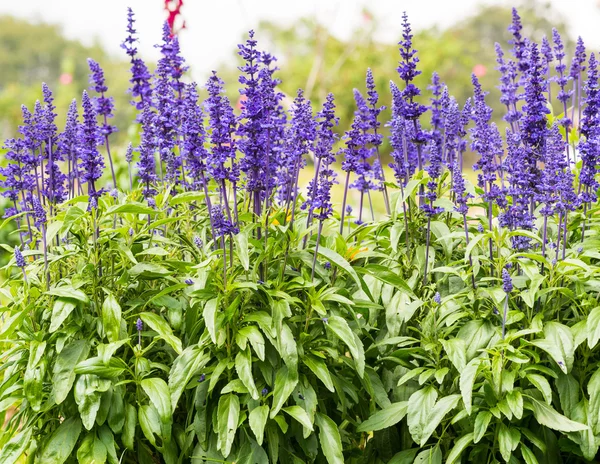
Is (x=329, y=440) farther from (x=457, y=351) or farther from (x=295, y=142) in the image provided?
(x=295, y=142)

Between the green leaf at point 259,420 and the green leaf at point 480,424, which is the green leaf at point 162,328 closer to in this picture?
the green leaf at point 259,420

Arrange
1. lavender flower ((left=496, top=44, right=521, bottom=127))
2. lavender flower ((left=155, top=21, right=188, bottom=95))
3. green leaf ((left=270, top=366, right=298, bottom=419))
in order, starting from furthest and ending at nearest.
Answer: lavender flower ((left=496, top=44, right=521, bottom=127))
lavender flower ((left=155, top=21, right=188, bottom=95))
green leaf ((left=270, top=366, right=298, bottom=419))

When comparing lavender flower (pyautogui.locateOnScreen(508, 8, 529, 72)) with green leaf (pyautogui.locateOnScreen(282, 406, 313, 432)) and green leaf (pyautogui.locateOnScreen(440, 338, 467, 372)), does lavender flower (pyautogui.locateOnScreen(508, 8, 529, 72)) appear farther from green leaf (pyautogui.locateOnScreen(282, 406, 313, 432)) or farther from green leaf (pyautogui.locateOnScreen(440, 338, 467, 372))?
green leaf (pyautogui.locateOnScreen(282, 406, 313, 432))

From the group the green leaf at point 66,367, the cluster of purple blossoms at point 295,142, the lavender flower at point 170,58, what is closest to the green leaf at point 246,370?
the cluster of purple blossoms at point 295,142

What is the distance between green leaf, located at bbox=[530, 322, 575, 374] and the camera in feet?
9.51

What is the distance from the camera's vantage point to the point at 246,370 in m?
2.96

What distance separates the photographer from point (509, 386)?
9.65 ft

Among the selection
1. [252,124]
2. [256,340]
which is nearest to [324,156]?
[252,124]

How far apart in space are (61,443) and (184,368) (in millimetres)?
675

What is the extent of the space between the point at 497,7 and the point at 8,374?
134ft

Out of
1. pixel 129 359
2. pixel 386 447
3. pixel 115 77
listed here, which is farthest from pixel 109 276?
pixel 115 77

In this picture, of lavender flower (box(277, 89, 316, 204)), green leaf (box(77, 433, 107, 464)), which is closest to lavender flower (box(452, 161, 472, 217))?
lavender flower (box(277, 89, 316, 204))

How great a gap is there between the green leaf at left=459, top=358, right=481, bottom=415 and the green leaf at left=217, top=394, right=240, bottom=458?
Result: 3.13 feet

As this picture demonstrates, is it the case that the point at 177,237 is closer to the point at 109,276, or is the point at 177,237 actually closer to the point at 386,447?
the point at 109,276
